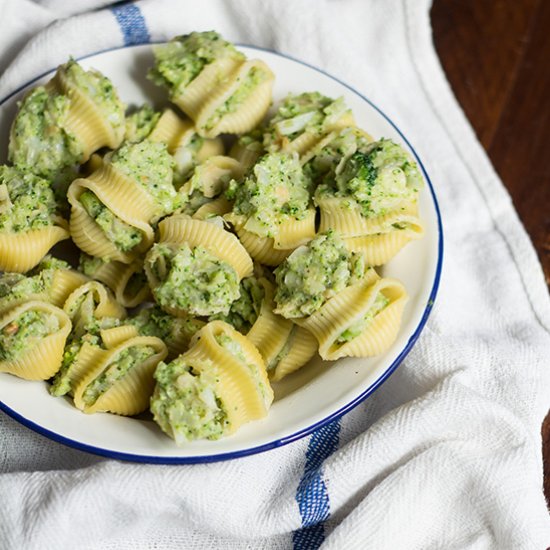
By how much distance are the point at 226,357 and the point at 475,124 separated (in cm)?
198

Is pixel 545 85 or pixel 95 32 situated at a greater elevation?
pixel 95 32

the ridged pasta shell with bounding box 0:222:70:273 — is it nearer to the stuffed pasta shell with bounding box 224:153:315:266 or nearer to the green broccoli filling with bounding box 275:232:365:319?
the stuffed pasta shell with bounding box 224:153:315:266

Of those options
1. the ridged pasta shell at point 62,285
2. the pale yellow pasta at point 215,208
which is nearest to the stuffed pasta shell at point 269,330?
the pale yellow pasta at point 215,208

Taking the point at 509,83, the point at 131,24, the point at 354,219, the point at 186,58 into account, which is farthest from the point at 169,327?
the point at 509,83

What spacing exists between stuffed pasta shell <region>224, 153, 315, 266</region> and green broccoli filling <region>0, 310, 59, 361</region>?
0.66 meters

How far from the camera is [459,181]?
3.76 metres

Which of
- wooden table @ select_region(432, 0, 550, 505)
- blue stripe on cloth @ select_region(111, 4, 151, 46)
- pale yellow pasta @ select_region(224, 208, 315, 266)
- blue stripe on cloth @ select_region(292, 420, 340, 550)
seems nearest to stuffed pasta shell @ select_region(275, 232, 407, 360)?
pale yellow pasta @ select_region(224, 208, 315, 266)

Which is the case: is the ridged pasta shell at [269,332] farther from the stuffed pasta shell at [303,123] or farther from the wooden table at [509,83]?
the wooden table at [509,83]

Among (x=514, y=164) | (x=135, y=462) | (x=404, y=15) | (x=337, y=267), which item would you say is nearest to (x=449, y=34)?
(x=404, y=15)

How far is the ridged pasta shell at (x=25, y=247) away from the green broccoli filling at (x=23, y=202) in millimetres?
20

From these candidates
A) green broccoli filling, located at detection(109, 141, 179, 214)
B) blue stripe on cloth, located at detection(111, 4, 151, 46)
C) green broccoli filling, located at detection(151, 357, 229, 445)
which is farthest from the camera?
blue stripe on cloth, located at detection(111, 4, 151, 46)

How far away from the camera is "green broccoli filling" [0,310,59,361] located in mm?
2656

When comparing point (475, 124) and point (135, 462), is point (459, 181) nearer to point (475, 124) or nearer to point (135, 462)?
point (475, 124)

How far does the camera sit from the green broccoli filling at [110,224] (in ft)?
9.55
